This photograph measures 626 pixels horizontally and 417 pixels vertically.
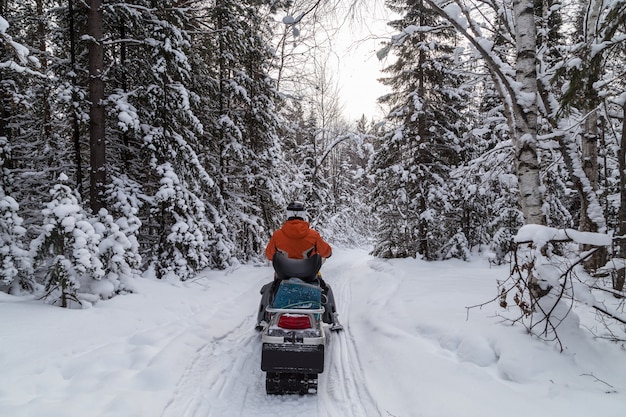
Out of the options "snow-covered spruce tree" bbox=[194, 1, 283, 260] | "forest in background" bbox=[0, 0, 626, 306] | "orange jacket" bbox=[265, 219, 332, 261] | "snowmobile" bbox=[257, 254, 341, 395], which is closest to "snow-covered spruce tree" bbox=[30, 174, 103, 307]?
"forest in background" bbox=[0, 0, 626, 306]

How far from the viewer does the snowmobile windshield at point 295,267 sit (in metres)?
4.63

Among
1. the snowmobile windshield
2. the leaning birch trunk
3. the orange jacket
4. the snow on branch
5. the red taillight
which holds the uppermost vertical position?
the leaning birch trunk

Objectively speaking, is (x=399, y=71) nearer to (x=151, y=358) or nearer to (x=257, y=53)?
(x=257, y=53)

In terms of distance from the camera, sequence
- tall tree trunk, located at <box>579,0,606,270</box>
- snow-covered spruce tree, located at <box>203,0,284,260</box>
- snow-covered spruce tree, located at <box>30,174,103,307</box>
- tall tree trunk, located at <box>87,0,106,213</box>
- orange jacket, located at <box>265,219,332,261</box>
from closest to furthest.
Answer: tall tree trunk, located at <box>579,0,606,270</box>, orange jacket, located at <box>265,219,332,261</box>, snow-covered spruce tree, located at <box>30,174,103,307</box>, tall tree trunk, located at <box>87,0,106,213</box>, snow-covered spruce tree, located at <box>203,0,284,260</box>

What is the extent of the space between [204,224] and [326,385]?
6.93 metres

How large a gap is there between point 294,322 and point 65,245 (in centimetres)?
399

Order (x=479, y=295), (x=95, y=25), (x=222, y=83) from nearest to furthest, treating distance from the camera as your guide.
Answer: (x=479, y=295), (x=95, y=25), (x=222, y=83)

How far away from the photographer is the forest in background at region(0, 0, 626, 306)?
465cm

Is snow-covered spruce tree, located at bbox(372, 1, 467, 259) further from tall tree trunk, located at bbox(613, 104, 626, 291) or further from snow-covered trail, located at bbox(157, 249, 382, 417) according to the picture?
snow-covered trail, located at bbox(157, 249, 382, 417)

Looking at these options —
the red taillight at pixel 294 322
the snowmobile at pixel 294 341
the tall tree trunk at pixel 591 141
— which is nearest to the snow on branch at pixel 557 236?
the tall tree trunk at pixel 591 141

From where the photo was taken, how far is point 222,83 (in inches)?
498

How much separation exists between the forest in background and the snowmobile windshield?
289cm

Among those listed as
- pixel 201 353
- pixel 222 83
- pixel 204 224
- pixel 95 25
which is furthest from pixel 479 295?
pixel 222 83

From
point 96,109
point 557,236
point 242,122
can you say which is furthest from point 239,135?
point 557,236
